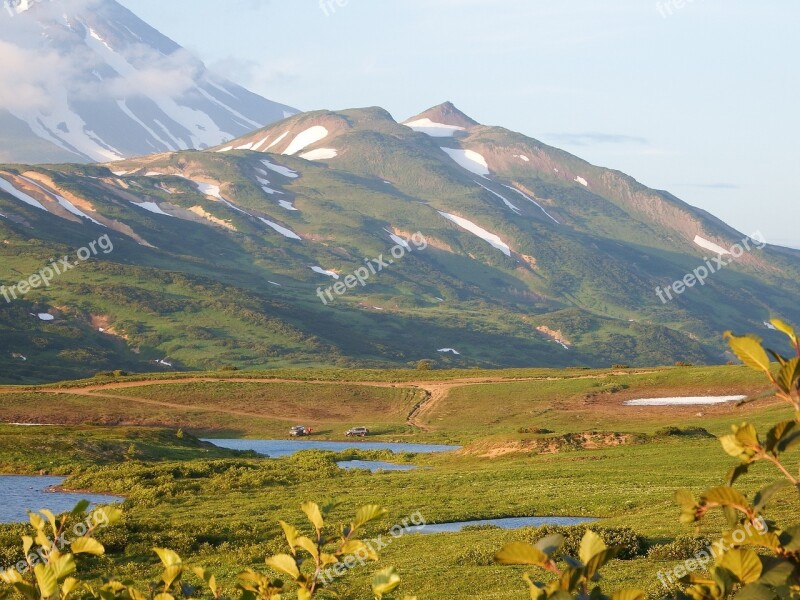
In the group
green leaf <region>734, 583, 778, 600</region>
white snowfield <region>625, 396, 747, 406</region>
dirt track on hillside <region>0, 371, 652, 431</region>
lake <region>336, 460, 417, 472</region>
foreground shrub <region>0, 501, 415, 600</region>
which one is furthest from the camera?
dirt track on hillside <region>0, 371, 652, 431</region>

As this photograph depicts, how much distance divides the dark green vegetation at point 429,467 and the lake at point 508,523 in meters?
0.67

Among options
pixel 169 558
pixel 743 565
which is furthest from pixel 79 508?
pixel 743 565

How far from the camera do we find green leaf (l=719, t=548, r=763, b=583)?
480 cm

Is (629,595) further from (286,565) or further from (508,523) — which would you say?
(508,523)

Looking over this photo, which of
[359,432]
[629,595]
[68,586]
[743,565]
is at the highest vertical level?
[743,565]

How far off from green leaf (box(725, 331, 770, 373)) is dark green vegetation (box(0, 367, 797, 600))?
1629 centimetres

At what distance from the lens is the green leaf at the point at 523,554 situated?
4.88 meters

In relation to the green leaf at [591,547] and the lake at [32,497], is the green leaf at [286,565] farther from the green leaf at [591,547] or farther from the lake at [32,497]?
the lake at [32,497]

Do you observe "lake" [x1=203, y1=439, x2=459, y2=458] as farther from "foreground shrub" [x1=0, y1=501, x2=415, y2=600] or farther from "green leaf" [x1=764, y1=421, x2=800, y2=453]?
"green leaf" [x1=764, y1=421, x2=800, y2=453]

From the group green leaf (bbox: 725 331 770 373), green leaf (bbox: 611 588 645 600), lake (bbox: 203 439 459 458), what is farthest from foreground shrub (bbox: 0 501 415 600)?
lake (bbox: 203 439 459 458)

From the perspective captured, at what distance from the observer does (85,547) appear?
5828 mm

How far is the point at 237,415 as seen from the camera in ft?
296

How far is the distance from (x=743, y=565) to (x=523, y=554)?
3.81ft

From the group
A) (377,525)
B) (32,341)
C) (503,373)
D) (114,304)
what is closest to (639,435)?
(377,525)
